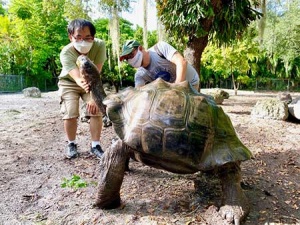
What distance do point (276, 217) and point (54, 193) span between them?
186cm

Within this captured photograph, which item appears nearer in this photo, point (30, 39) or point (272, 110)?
point (272, 110)

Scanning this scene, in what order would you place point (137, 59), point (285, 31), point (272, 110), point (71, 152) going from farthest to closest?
point (285, 31), point (272, 110), point (71, 152), point (137, 59)

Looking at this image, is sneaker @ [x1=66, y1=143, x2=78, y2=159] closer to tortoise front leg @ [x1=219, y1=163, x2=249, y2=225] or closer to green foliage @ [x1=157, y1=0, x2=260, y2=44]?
tortoise front leg @ [x1=219, y1=163, x2=249, y2=225]

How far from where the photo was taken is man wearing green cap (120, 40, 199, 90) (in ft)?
8.98

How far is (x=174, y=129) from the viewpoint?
2.01 m

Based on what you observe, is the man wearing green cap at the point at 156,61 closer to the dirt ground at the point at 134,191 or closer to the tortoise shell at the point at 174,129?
the tortoise shell at the point at 174,129

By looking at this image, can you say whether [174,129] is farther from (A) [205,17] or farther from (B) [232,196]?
(A) [205,17]

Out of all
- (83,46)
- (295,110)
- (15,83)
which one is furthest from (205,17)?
(15,83)

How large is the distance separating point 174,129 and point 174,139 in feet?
0.22

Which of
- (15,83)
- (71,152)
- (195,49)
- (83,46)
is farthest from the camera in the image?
(15,83)

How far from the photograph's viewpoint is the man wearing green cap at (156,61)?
2738 mm

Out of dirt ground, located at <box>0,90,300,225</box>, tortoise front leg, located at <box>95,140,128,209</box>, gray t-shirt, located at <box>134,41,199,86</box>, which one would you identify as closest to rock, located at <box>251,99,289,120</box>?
dirt ground, located at <box>0,90,300,225</box>

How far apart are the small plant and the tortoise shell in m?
0.93

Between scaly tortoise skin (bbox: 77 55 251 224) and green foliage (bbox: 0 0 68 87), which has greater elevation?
green foliage (bbox: 0 0 68 87)
